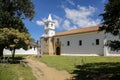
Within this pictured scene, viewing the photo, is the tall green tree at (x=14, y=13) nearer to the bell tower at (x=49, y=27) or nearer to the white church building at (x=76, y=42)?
the white church building at (x=76, y=42)

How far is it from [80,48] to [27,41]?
21.0m

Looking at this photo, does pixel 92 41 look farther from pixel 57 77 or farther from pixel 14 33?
pixel 57 77

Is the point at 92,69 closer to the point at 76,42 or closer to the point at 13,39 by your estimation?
the point at 13,39

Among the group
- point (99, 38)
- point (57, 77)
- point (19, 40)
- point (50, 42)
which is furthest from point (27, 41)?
point (50, 42)

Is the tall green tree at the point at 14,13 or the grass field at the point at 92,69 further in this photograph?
the tall green tree at the point at 14,13

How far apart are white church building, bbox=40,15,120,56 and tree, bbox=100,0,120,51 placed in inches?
689

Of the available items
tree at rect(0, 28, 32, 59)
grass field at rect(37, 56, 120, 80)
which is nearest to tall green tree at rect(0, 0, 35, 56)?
tree at rect(0, 28, 32, 59)

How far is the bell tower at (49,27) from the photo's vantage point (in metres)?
53.1

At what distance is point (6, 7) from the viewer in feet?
95.2

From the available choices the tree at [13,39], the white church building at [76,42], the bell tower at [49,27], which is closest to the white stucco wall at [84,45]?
the white church building at [76,42]

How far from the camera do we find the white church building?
38.7 metres

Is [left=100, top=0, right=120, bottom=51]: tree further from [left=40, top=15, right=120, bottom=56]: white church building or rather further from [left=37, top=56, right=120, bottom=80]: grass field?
[left=40, top=15, right=120, bottom=56]: white church building

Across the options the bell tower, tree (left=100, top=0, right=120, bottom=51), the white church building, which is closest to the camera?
tree (left=100, top=0, right=120, bottom=51)

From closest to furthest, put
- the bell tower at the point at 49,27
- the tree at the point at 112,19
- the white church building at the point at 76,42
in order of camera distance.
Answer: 1. the tree at the point at 112,19
2. the white church building at the point at 76,42
3. the bell tower at the point at 49,27
